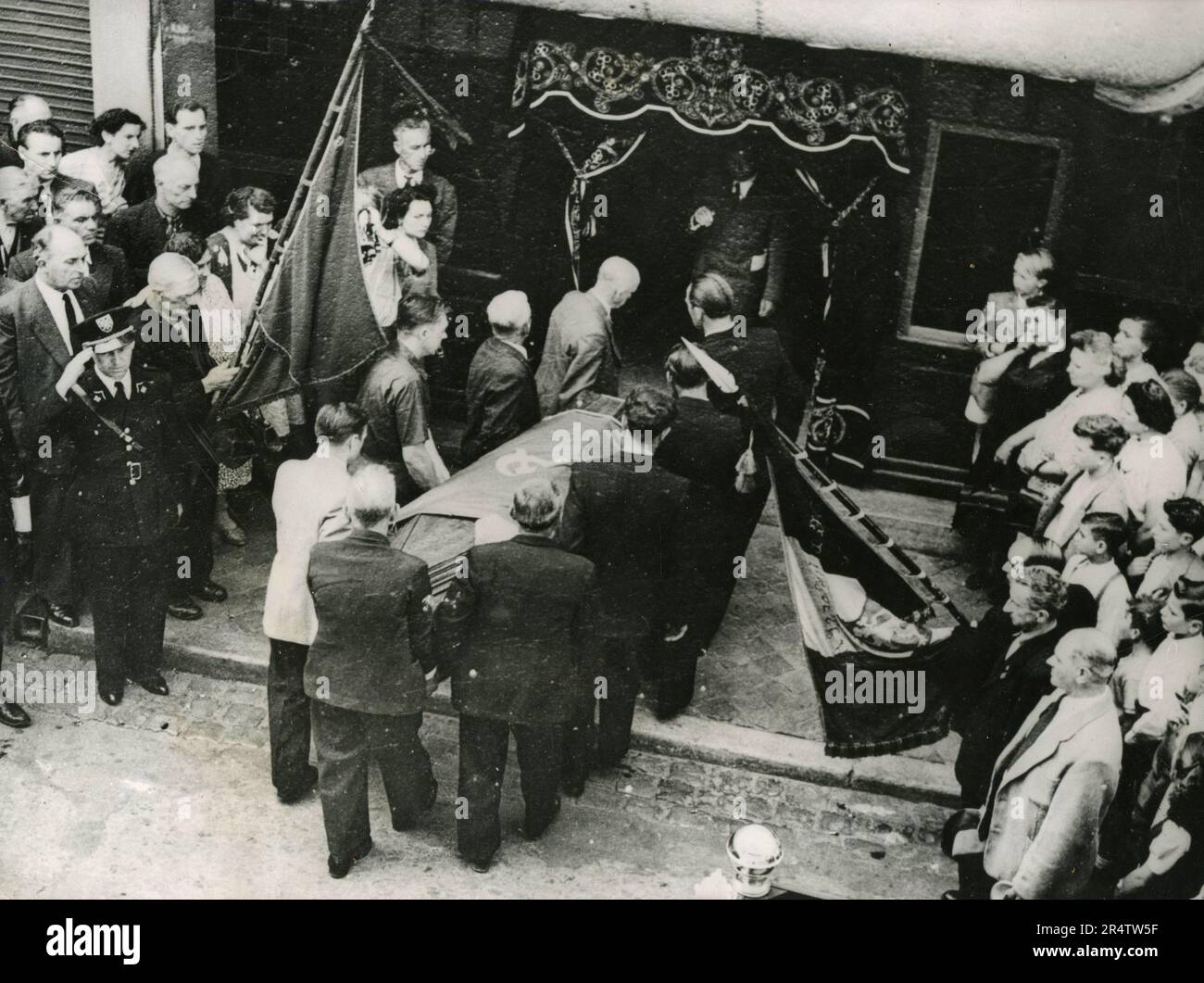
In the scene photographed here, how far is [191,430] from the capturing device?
7043 mm

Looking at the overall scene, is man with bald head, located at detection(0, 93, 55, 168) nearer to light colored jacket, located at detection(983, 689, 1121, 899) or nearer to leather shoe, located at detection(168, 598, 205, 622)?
leather shoe, located at detection(168, 598, 205, 622)

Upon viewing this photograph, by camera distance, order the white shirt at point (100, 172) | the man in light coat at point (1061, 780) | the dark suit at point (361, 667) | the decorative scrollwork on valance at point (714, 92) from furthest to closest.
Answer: the white shirt at point (100, 172)
the decorative scrollwork on valance at point (714, 92)
the man in light coat at point (1061, 780)
the dark suit at point (361, 667)

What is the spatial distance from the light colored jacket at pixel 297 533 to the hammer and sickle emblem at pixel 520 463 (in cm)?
76

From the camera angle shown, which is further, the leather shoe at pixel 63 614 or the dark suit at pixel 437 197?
the leather shoe at pixel 63 614

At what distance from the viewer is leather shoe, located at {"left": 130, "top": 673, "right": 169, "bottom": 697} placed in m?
7.26

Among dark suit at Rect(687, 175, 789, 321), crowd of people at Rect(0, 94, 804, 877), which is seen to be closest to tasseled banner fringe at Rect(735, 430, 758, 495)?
crowd of people at Rect(0, 94, 804, 877)

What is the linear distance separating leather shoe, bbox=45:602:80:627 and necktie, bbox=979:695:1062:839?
14.8ft

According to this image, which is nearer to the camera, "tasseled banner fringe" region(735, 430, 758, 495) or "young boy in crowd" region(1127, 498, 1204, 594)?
"young boy in crowd" region(1127, 498, 1204, 594)

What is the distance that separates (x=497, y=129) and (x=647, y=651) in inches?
101

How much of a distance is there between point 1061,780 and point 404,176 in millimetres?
4030

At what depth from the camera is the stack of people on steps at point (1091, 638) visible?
6438 millimetres

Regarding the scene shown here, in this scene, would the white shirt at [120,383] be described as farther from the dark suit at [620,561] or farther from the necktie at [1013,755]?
the necktie at [1013,755]

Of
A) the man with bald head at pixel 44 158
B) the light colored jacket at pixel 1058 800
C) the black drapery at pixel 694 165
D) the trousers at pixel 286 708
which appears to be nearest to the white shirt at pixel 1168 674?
the light colored jacket at pixel 1058 800
